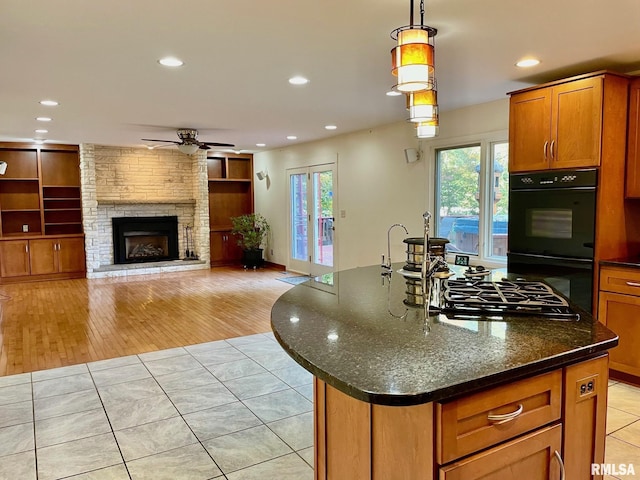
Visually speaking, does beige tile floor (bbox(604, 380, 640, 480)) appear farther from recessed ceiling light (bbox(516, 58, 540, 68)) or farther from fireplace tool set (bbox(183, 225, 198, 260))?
fireplace tool set (bbox(183, 225, 198, 260))

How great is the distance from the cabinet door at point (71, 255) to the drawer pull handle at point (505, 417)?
27.6 feet

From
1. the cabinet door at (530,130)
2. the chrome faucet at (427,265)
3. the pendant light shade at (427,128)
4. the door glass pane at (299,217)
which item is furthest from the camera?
the door glass pane at (299,217)

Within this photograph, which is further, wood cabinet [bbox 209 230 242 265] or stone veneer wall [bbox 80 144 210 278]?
wood cabinet [bbox 209 230 242 265]

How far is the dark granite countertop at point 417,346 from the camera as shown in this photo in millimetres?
1215

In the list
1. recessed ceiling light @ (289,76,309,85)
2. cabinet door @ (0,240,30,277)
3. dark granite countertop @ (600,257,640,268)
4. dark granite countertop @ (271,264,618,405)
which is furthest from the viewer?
cabinet door @ (0,240,30,277)

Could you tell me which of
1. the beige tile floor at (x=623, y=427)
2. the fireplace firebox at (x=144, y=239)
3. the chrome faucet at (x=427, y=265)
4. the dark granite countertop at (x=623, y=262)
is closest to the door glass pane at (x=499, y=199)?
the dark granite countertop at (x=623, y=262)

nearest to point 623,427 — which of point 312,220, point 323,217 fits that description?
point 323,217

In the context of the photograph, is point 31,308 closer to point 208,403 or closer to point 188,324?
point 188,324

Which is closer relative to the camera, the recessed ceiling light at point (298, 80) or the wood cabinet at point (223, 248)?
the recessed ceiling light at point (298, 80)

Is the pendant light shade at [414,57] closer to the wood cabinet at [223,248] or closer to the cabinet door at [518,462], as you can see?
the cabinet door at [518,462]

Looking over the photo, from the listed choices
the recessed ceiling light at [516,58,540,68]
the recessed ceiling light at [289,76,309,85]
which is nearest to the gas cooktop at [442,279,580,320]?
the recessed ceiling light at [516,58,540,68]

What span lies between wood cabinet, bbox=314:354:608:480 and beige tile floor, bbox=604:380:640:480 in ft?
3.52

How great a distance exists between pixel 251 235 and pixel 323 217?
197cm

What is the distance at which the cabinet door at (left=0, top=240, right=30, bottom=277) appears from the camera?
7.64 m
